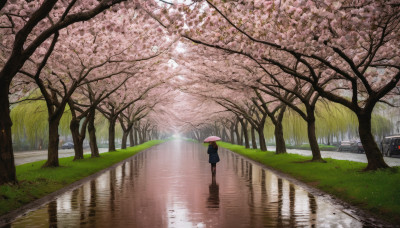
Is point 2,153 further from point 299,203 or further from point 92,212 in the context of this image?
point 299,203

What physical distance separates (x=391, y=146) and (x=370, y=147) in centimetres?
2279

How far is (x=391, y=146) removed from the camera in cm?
3741

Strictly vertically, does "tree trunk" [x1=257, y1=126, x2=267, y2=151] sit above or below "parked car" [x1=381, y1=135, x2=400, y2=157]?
above

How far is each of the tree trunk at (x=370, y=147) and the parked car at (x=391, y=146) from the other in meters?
21.7

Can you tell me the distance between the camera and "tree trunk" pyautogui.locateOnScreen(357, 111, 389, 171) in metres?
17.0

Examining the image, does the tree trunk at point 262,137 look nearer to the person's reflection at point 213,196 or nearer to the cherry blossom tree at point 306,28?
the cherry blossom tree at point 306,28

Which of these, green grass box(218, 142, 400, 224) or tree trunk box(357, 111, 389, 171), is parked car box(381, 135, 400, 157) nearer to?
green grass box(218, 142, 400, 224)

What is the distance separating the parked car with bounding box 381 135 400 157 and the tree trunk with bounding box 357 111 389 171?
2172 centimetres

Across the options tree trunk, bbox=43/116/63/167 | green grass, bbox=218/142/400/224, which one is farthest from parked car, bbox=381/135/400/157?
tree trunk, bbox=43/116/63/167

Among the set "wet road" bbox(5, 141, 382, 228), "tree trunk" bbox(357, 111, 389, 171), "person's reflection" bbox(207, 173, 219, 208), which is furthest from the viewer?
"tree trunk" bbox(357, 111, 389, 171)

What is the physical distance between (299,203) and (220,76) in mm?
18293

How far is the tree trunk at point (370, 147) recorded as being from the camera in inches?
669

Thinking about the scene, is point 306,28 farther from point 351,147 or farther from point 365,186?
point 351,147

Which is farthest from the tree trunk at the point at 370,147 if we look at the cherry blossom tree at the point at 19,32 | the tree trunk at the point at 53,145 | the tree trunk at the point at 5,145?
the tree trunk at the point at 53,145
